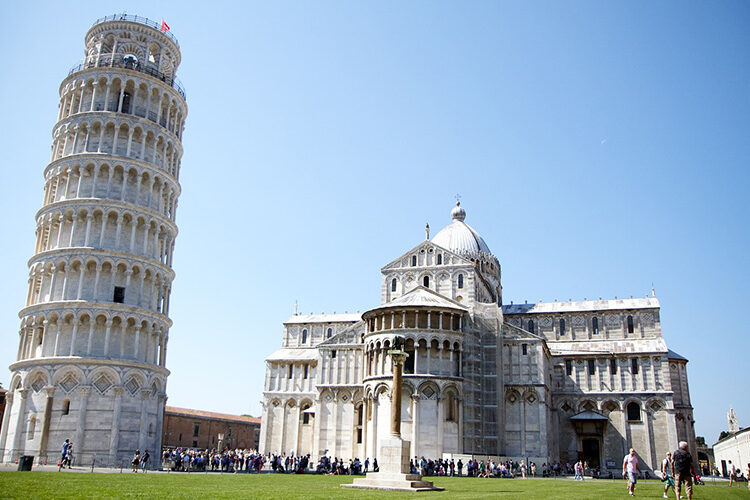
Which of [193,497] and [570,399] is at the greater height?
[570,399]

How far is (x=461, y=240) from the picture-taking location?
6456 centimetres

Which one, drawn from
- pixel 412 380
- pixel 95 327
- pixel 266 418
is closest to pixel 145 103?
pixel 95 327

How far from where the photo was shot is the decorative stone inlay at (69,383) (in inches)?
1532

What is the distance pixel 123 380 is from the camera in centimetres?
3956

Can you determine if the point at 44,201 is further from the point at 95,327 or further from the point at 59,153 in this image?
the point at 95,327

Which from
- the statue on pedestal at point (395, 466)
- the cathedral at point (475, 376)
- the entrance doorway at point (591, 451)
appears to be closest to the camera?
the statue on pedestal at point (395, 466)

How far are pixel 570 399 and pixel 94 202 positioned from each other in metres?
43.4

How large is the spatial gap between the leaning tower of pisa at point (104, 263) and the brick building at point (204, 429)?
28156mm

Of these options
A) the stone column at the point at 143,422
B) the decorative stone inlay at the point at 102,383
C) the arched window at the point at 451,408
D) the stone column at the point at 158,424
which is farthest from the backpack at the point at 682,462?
the stone column at the point at 158,424

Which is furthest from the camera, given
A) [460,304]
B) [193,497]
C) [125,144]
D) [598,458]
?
[598,458]

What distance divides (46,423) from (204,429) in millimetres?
39665

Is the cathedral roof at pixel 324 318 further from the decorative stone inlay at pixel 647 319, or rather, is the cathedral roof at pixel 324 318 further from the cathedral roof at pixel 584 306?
the decorative stone inlay at pixel 647 319

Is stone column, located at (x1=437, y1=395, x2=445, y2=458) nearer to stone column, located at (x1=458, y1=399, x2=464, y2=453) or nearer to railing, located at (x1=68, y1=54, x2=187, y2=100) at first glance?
stone column, located at (x1=458, y1=399, x2=464, y2=453)

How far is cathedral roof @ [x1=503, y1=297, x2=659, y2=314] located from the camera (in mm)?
61844
